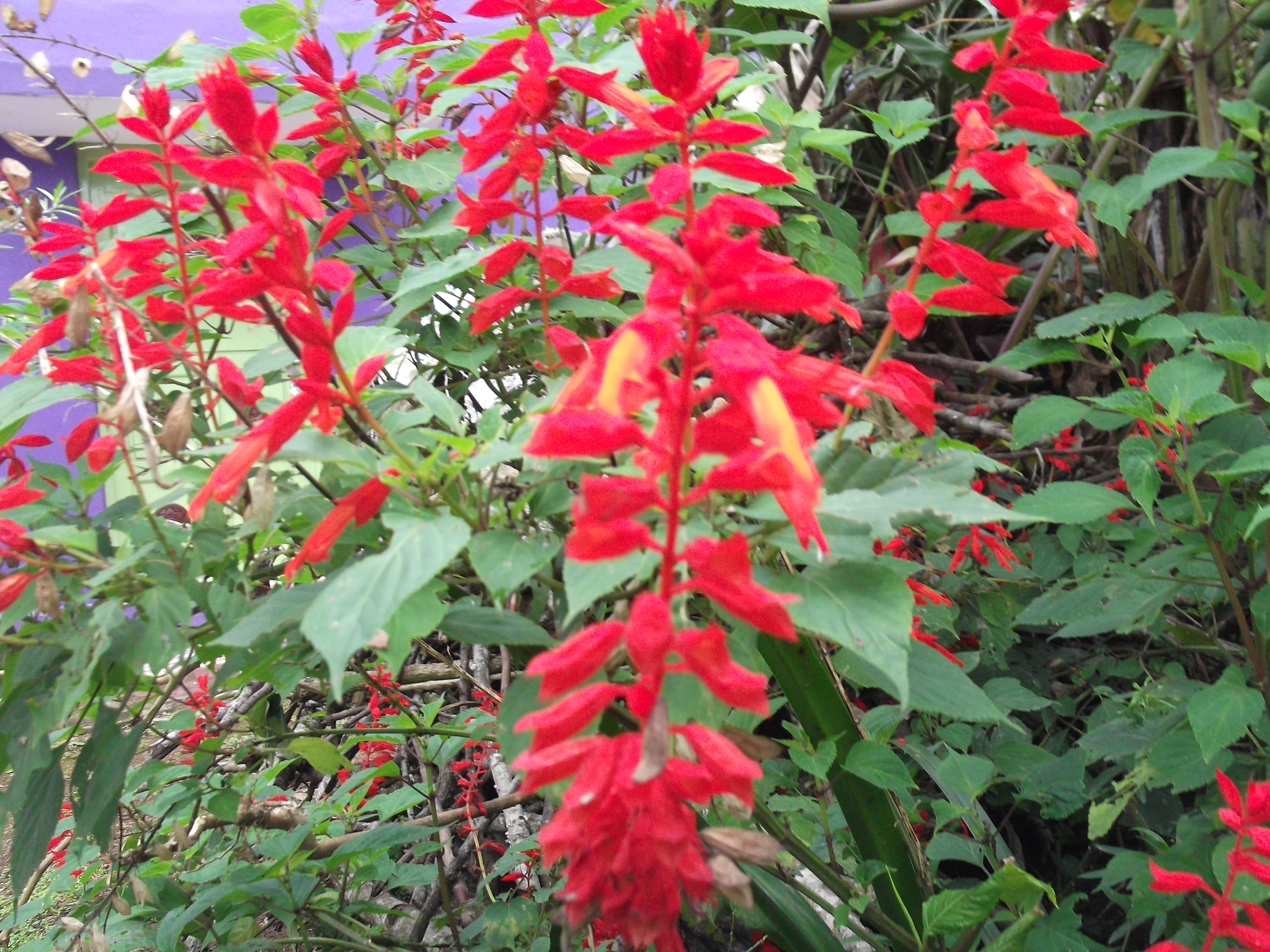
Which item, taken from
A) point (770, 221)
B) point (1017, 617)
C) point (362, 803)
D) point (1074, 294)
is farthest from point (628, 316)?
point (1074, 294)

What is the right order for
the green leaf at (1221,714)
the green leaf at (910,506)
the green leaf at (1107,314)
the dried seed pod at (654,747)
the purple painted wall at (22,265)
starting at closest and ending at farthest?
1. the dried seed pod at (654,747)
2. the green leaf at (910,506)
3. the green leaf at (1221,714)
4. the green leaf at (1107,314)
5. the purple painted wall at (22,265)

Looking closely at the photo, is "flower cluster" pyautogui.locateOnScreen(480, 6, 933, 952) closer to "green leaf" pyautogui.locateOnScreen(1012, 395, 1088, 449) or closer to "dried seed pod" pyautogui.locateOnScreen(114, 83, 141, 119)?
"dried seed pod" pyautogui.locateOnScreen(114, 83, 141, 119)

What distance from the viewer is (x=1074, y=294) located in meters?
2.12

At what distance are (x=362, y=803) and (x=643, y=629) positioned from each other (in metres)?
1.41

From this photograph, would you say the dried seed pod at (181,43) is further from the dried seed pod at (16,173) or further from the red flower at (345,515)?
the red flower at (345,515)

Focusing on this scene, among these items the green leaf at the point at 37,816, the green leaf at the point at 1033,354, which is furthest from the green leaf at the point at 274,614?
the green leaf at the point at 1033,354

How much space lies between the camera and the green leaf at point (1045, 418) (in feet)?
3.76

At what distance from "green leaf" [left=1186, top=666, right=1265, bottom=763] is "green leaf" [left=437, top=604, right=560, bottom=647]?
0.79 m

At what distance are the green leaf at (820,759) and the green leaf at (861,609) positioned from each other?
1.11 ft

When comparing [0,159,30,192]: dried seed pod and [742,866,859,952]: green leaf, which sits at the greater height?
[0,159,30,192]: dried seed pod

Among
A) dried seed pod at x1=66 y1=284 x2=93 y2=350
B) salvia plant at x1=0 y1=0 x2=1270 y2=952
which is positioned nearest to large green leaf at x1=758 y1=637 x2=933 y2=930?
salvia plant at x1=0 y1=0 x2=1270 y2=952

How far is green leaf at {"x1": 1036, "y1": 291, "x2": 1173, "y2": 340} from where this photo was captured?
1286 mm

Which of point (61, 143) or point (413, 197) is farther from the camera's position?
point (61, 143)

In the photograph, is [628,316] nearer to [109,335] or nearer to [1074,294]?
[109,335]
